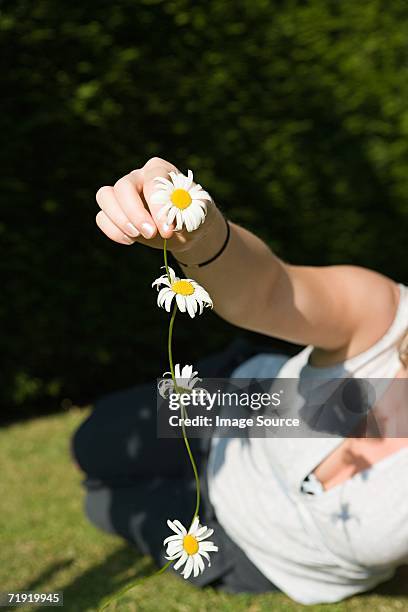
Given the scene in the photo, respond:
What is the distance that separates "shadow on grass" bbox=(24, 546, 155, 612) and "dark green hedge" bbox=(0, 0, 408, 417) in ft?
5.73

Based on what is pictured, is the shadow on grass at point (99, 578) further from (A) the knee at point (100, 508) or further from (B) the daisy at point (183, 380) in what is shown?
(B) the daisy at point (183, 380)

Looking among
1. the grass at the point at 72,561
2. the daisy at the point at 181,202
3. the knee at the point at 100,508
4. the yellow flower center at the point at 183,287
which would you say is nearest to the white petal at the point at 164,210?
the daisy at the point at 181,202

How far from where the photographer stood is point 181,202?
1299 millimetres

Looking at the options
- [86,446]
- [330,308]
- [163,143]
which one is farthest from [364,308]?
[163,143]

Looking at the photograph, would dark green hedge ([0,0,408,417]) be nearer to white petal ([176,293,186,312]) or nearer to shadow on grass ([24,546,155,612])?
shadow on grass ([24,546,155,612])

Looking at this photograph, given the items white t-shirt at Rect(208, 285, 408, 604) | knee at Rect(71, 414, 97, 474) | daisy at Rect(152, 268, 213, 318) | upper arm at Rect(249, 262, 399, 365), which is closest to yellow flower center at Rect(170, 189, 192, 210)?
daisy at Rect(152, 268, 213, 318)

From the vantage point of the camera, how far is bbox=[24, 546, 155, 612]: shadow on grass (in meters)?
2.36

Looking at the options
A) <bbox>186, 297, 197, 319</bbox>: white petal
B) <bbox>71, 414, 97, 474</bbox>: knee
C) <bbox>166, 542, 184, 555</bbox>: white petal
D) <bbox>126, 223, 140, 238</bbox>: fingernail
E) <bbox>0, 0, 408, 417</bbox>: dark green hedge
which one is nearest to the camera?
<bbox>186, 297, 197, 319</bbox>: white petal

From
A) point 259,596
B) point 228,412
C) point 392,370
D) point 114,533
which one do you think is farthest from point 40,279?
point 392,370

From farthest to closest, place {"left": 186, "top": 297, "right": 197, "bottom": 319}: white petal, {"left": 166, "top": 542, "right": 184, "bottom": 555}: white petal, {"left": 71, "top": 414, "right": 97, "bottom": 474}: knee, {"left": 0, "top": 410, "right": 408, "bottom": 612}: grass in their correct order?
{"left": 71, "top": 414, "right": 97, "bottom": 474}: knee, {"left": 0, "top": 410, "right": 408, "bottom": 612}: grass, {"left": 166, "top": 542, "right": 184, "bottom": 555}: white petal, {"left": 186, "top": 297, "right": 197, "bottom": 319}: white petal

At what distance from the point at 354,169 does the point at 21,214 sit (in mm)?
2258

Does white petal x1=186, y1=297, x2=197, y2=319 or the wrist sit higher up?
white petal x1=186, y1=297, x2=197, y2=319

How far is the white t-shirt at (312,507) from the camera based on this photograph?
190 cm

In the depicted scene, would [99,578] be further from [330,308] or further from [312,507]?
[330,308]
